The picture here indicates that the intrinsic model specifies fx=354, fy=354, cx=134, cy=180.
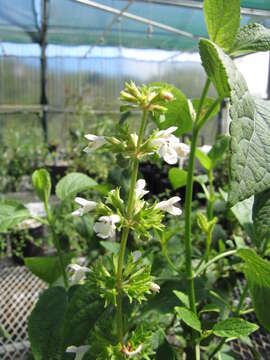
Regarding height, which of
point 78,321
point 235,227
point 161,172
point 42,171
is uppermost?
point 42,171

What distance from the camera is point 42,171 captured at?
20.6 inches

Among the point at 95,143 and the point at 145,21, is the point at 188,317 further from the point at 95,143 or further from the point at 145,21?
the point at 145,21

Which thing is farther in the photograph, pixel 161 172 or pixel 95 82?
pixel 95 82

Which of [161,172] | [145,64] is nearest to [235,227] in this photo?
[161,172]

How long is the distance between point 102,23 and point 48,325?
12.7ft

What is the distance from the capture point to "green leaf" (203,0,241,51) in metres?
0.32

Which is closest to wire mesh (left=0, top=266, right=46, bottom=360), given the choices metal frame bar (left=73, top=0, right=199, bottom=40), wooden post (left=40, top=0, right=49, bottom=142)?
metal frame bar (left=73, top=0, right=199, bottom=40)

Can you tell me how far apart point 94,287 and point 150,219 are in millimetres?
88

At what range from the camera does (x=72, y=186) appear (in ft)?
1.81

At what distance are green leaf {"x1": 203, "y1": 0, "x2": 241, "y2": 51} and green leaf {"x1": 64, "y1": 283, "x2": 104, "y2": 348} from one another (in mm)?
287

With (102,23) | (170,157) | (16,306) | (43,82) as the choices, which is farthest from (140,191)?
(43,82)

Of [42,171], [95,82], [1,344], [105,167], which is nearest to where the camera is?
[42,171]

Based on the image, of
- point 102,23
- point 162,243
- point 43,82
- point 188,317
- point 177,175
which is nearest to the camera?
point 188,317

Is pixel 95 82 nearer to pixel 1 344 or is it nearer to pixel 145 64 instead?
pixel 145 64
